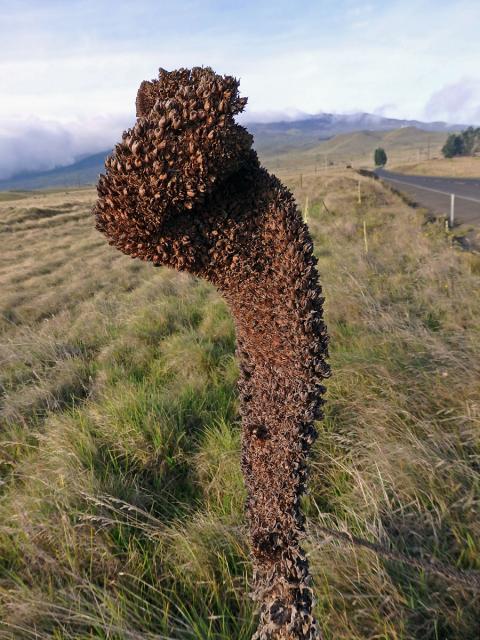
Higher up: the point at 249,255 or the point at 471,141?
the point at 249,255

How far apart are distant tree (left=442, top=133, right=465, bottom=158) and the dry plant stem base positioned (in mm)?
98901

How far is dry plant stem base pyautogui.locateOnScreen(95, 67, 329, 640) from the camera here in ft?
3.30

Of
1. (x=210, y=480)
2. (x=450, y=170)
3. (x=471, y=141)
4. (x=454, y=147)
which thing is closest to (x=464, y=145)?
(x=471, y=141)

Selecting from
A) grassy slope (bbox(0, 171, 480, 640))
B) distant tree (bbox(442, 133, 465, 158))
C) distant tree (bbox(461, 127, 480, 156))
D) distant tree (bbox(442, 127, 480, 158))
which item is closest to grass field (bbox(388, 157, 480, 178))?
distant tree (bbox(442, 133, 465, 158))

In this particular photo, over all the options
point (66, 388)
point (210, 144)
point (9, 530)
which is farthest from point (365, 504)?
point (66, 388)

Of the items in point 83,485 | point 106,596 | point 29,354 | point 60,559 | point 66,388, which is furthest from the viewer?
point 29,354

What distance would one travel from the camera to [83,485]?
8.92 ft

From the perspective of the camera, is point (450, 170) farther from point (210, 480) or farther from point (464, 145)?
point (210, 480)

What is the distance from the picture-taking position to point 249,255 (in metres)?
1.20

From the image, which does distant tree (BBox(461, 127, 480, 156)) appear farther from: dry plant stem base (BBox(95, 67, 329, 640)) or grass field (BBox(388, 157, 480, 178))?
dry plant stem base (BBox(95, 67, 329, 640))

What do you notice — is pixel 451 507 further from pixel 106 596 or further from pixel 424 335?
pixel 424 335

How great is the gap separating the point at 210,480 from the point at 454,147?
3896 inches

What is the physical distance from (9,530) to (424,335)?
362cm

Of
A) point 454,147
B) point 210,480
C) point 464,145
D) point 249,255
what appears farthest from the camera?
point 464,145
